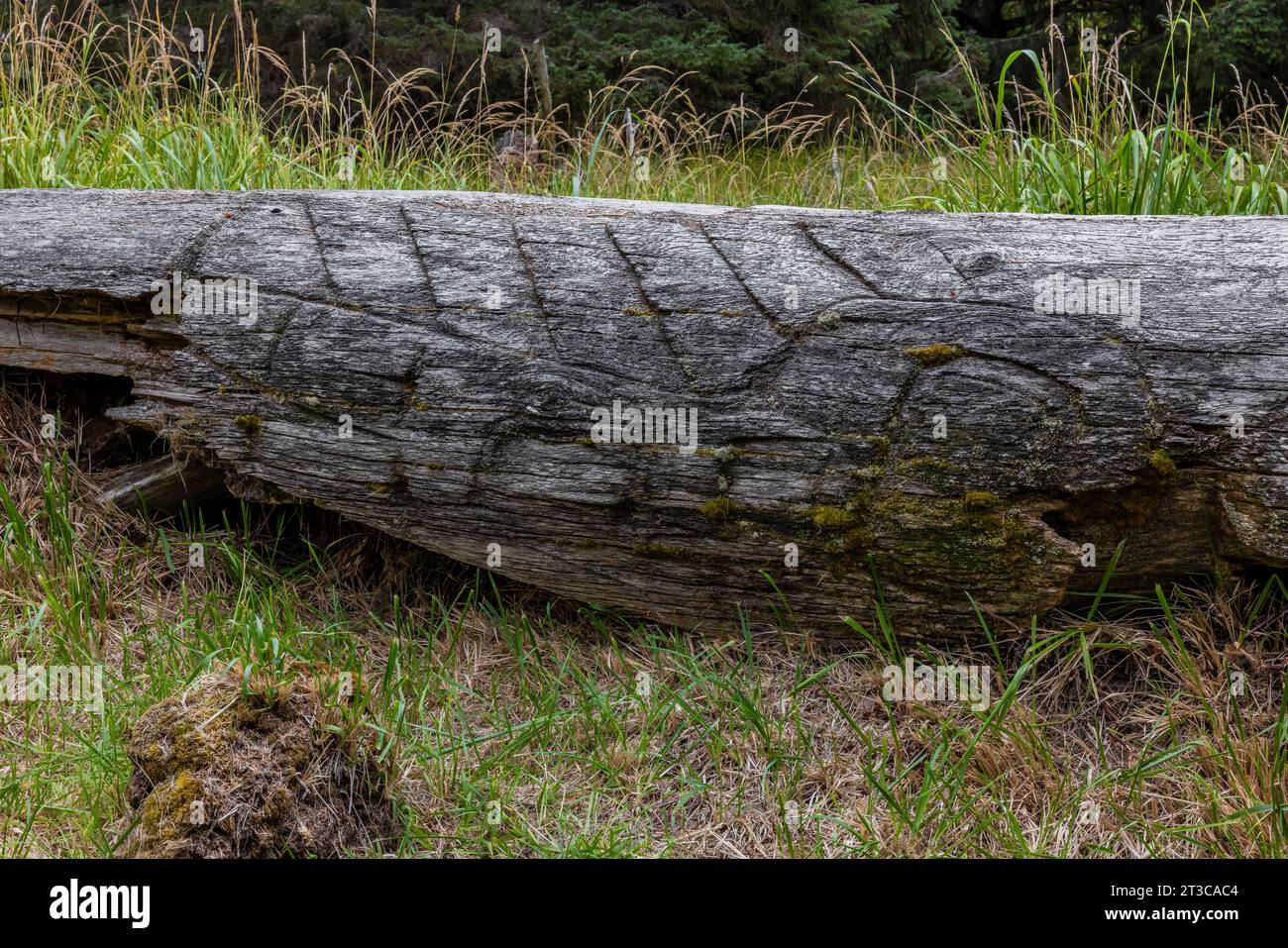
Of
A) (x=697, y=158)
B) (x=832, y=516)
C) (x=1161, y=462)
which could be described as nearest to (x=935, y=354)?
(x=832, y=516)

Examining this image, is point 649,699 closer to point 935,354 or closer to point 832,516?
point 832,516

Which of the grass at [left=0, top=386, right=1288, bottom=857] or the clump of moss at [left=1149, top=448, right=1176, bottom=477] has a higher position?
the clump of moss at [left=1149, top=448, right=1176, bottom=477]

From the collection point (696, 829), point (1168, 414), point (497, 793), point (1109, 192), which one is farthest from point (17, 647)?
point (1109, 192)

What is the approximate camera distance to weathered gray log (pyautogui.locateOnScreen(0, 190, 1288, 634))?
2.52 meters

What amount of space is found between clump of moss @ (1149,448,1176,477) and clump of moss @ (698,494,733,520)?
1.09 m

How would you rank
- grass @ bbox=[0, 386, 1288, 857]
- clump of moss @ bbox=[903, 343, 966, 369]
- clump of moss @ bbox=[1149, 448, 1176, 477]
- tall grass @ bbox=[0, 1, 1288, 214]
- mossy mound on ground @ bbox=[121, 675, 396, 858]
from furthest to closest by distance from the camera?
tall grass @ bbox=[0, 1, 1288, 214], clump of moss @ bbox=[903, 343, 966, 369], clump of moss @ bbox=[1149, 448, 1176, 477], grass @ bbox=[0, 386, 1288, 857], mossy mound on ground @ bbox=[121, 675, 396, 858]

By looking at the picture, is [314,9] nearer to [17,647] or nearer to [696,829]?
[17,647]

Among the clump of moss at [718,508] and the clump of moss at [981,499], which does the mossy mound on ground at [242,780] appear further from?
the clump of moss at [981,499]

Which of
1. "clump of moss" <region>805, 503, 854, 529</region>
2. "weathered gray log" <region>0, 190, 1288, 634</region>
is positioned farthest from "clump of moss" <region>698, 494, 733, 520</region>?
"clump of moss" <region>805, 503, 854, 529</region>

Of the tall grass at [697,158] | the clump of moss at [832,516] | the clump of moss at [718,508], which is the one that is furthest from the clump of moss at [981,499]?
the tall grass at [697,158]

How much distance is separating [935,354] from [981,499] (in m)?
0.41

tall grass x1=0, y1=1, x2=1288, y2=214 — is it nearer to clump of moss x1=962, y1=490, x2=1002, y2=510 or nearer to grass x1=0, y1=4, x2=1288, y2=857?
grass x1=0, y1=4, x2=1288, y2=857

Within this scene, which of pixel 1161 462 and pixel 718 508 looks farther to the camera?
pixel 718 508

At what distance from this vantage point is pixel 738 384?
267 cm
